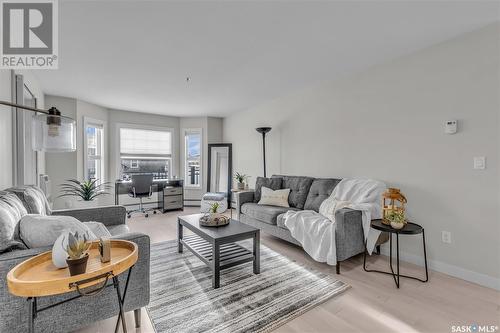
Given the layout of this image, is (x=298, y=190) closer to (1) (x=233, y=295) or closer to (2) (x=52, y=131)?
(1) (x=233, y=295)

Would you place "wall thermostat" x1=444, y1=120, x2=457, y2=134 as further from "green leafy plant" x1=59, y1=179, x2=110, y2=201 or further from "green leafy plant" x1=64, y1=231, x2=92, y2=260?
"green leafy plant" x1=59, y1=179, x2=110, y2=201

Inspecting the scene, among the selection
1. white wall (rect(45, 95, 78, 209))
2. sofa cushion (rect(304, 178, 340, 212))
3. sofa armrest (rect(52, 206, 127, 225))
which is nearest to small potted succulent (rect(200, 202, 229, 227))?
sofa armrest (rect(52, 206, 127, 225))

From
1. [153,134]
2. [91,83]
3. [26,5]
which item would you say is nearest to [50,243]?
[26,5]

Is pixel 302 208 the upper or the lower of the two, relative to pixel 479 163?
lower

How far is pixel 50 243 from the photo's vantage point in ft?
4.34

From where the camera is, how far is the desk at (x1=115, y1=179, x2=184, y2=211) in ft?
16.3

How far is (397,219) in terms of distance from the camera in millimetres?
2166

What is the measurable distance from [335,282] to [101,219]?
2.47 meters

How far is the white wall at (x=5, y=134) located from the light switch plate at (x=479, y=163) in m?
4.51

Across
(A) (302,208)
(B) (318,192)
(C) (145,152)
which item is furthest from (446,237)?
(C) (145,152)

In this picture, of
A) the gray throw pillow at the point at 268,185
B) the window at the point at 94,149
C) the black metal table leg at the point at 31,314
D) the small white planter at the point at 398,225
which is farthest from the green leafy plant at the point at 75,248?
the window at the point at 94,149

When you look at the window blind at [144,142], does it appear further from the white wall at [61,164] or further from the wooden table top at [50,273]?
the wooden table top at [50,273]

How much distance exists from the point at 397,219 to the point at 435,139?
991 millimetres

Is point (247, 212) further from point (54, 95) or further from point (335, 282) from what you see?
point (54, 95)
